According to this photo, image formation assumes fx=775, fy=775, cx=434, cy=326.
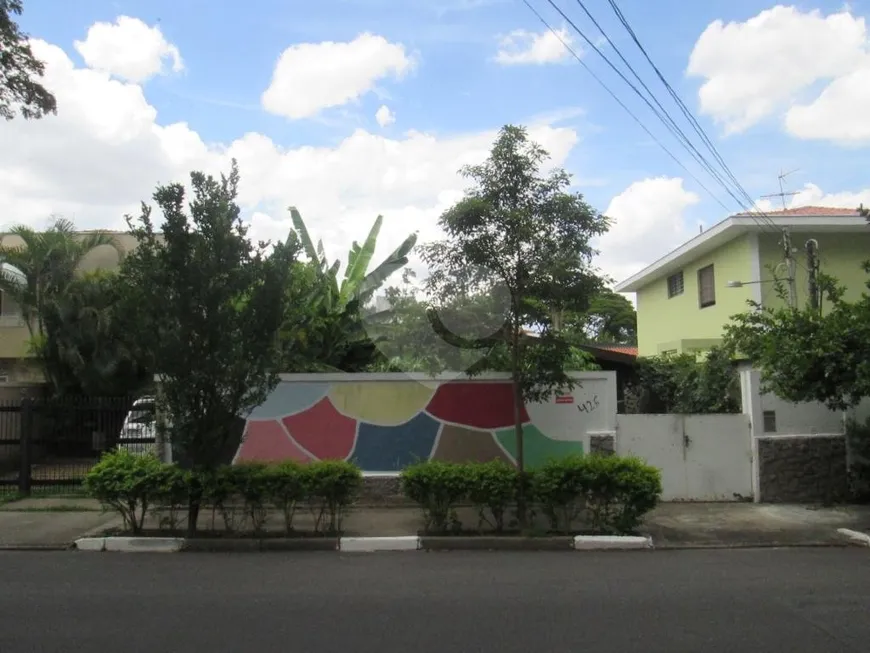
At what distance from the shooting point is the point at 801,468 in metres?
12.2

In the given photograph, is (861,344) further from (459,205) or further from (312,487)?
(312,487)

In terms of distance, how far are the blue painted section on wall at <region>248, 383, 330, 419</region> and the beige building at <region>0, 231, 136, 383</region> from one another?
11.9 m

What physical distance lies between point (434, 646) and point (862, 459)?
30.7 feet

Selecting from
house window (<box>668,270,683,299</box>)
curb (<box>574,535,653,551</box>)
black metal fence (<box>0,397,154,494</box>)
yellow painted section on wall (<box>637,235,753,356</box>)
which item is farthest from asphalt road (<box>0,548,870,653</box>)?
house window (<box>668,270,683,299</box>)

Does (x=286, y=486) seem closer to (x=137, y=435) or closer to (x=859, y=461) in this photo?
(x=137, y=435)

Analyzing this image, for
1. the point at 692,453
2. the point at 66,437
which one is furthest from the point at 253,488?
the point at 692,453

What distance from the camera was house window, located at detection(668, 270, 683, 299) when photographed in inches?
878

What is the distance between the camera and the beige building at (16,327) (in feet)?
72.5

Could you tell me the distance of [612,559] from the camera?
8695 mm

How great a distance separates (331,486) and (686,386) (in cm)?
792

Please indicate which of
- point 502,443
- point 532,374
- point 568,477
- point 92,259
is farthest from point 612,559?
point 92,259

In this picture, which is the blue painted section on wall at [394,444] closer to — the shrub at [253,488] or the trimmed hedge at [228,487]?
the trimmed hedge at [228,487]

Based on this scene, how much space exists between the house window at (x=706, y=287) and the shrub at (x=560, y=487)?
38.2 feet

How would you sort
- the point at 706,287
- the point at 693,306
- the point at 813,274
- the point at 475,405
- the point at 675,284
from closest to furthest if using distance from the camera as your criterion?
the point at 475,405
the point at 813,274
the point at 706,287
the point at 693,306
the point at 675,284
